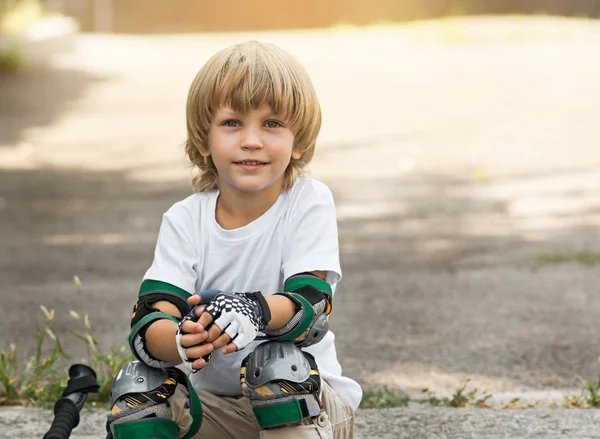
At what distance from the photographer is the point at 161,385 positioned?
2338 millimetres

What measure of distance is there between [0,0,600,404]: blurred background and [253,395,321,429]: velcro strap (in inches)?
58.5

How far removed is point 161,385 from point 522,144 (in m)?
7.94

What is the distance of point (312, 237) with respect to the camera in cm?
248

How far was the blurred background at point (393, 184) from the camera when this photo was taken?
173 inches

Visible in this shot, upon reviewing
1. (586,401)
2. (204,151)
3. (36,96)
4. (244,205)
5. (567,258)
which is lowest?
(36,96)

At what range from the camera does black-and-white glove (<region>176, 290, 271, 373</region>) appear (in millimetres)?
2180

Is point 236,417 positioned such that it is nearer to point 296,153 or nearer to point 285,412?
point 285,412

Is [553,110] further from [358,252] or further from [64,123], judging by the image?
[358,252]

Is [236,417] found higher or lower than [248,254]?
lower

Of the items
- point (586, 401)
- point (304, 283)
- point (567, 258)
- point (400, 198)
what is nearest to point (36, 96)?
point (400, 198)

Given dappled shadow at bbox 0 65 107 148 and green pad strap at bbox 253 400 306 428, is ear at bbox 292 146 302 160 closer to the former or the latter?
green pad strap at bbox 253 400 306 428

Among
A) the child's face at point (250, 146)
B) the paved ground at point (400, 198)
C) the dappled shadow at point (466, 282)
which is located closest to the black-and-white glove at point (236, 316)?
the child's face at point (250, 146)

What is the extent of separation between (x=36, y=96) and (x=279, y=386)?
35.4ft

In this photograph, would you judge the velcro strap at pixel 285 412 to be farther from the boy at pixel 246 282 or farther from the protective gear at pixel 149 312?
the protective gear at pixel 149 312
